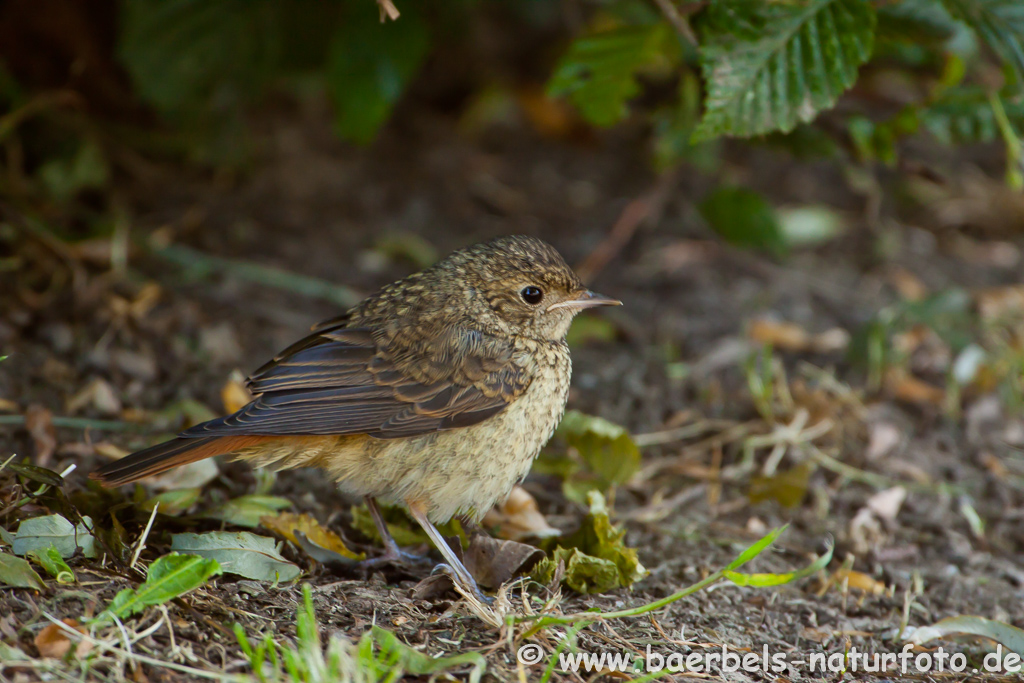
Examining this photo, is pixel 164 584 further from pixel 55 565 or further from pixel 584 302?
pixel 584 302

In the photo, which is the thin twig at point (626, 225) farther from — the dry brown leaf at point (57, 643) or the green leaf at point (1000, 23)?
the dry brown leaf at point (57, 643)

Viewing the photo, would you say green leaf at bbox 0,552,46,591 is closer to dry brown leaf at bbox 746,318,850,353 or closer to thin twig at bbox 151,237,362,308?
thin twig at bbox 151,237,362,308

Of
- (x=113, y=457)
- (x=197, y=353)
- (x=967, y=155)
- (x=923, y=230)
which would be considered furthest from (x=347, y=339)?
(x=967, y=155)

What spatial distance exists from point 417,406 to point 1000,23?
2.53 metres

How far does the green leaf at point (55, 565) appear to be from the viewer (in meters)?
2.57

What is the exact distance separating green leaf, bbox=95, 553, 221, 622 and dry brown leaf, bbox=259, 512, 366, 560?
2.06ft

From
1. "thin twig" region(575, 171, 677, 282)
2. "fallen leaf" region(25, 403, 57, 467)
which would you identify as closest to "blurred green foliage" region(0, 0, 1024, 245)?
"thin twig" region(575, 171, 677, 282)

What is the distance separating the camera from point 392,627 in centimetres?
273

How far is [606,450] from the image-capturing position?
3740mm

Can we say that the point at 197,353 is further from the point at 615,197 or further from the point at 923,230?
the point at 923,230

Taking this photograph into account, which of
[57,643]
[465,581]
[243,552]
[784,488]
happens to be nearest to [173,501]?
[243,552]

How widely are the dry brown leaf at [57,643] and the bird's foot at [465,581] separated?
1.08m

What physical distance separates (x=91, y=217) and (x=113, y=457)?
2092mm

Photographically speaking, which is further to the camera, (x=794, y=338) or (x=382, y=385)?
(x=794, y=338)
